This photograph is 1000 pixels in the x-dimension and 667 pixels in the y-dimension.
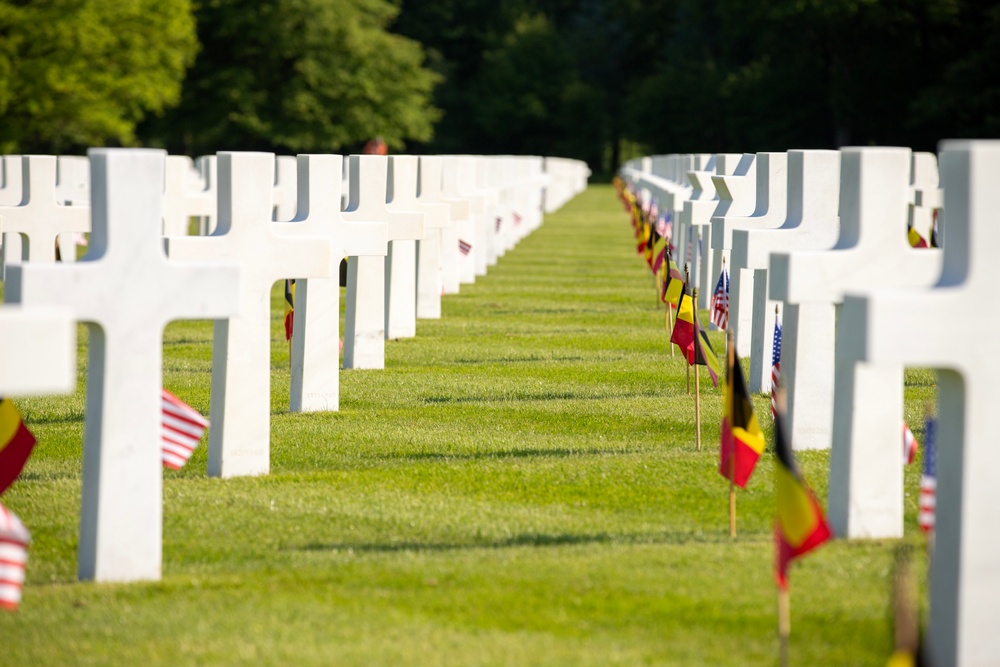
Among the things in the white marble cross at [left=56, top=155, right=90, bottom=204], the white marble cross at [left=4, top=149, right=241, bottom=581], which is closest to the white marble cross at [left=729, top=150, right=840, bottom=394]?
the white marble cross at [left=4, top=149, right=241, bottom=581]

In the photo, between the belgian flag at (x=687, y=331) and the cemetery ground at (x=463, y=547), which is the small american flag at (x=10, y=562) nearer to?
the cemetery ground at (x=463, y=547)

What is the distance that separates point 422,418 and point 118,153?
4.98 m

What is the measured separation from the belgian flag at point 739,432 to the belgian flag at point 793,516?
66.9 inches

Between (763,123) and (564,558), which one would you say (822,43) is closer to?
(763,123)

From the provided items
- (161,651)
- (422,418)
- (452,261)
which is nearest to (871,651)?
(161,651)

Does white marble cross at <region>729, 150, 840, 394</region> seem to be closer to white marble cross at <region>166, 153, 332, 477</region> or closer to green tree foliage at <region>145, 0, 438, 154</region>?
white marble cross at <region>166, 153, 332, 477</region>

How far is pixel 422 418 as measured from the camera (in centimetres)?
1148

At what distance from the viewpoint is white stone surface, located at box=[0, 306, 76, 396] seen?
523 cm

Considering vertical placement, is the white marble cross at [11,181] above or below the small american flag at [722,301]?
above

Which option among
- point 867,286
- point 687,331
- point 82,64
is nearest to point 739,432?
point 867,286

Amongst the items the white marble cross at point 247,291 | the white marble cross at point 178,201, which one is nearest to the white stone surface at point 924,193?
the white marble cross at point 178,201

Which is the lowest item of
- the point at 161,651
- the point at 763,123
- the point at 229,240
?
the point at 161,651

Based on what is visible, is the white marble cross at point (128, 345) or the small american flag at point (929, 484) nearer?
the small american flag at point (929, 484)

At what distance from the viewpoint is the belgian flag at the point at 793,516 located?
5.47 metres
